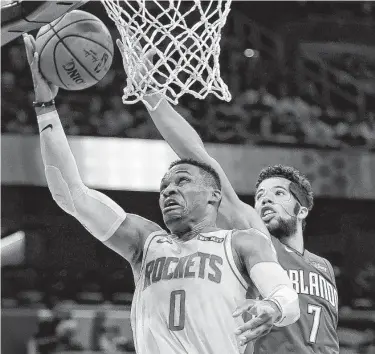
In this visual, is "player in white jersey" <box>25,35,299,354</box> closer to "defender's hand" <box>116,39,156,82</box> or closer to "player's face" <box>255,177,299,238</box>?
"defender's hand" <box>116,39,156,82</box>

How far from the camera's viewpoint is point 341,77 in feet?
41.0

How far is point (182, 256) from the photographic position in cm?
349

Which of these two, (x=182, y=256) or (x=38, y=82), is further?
(x=38, y=82)

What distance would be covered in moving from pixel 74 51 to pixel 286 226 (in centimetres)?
146

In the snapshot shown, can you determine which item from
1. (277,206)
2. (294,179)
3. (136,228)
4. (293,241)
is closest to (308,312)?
(293,241)

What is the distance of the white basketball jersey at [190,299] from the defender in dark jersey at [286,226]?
490 millimetres

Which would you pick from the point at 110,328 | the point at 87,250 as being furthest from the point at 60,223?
the point at 110,328

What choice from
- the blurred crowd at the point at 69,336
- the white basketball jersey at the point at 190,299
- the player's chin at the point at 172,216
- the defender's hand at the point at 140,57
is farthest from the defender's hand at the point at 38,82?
the blurred crowd at the point at 69,336

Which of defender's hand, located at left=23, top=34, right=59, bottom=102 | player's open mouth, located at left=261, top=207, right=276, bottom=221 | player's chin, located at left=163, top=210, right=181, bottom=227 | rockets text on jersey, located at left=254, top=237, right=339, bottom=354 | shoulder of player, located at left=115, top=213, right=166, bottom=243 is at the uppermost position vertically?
defender's hand, located at left=23, top=34, right=59, bottom=102

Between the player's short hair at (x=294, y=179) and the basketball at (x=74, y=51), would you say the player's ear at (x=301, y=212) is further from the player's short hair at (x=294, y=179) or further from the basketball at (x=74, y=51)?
the basketball at (x=74, y=51)

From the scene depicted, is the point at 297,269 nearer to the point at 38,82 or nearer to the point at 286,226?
the point at 286,226

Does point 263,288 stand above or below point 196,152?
below

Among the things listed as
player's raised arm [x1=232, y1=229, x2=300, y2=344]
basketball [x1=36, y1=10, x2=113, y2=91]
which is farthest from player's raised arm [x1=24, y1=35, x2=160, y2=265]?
player's raised arm [x1=232, y1=229, x2=300, y2=344]

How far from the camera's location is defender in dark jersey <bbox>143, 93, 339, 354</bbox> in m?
3.95
